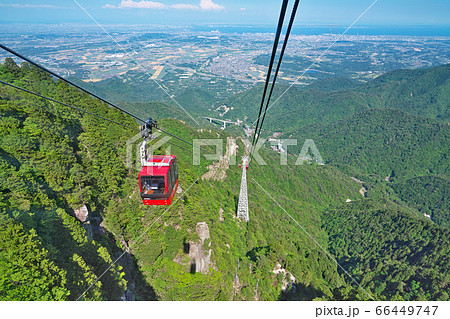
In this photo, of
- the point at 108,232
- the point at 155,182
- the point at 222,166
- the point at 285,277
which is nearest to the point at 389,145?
the point at 222,166


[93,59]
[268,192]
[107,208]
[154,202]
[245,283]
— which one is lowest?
[268,192]

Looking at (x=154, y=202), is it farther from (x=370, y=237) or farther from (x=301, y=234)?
(x=370, y=237)

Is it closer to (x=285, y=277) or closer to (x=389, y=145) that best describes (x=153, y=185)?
(x=285, y=277)

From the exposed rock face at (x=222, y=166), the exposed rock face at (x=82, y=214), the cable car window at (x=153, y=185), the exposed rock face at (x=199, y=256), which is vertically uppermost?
the cable car window at (x=153, y=185)

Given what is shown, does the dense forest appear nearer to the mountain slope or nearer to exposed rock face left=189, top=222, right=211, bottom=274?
exposed rock face left=189, top=222, right=211, bottom=274

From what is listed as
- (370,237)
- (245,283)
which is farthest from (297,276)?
(370,237)

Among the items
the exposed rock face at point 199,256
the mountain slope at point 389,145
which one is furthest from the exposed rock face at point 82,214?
the mountain slope at point 389,145

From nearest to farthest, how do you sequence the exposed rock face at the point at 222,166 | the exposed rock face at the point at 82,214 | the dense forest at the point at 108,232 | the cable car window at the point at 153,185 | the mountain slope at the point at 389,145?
the cable car window at the point at 153,185
the dense forest at the point at 108,232
the exposed rock face at the point at 82,214
the exposed rock face at the point at 222,166
the mountain slope at the point at 389,145

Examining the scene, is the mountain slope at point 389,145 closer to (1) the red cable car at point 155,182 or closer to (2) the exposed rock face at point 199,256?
(2) the exposed rock face at point 199,256
